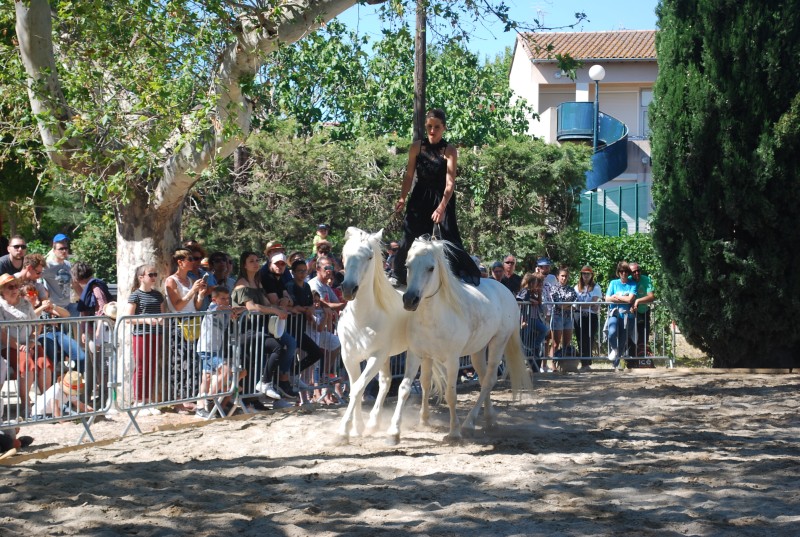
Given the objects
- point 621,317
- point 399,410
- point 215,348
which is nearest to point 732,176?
point 621,317

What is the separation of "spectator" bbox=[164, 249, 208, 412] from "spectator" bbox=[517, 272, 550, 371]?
6.37 metres

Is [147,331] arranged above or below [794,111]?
below

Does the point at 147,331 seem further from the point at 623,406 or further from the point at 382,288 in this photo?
the point at 623,406

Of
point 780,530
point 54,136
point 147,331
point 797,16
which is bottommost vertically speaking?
point 780,530

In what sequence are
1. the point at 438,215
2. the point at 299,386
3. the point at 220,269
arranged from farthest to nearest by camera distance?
the point at 299,386 < the point at 220,269 < the point at 438,215

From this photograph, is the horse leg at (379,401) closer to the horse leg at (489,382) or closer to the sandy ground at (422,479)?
the sandy ground at (422,479)

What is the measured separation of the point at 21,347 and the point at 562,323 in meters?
9.50

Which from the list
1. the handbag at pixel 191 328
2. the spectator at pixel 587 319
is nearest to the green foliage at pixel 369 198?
the spectator at pixel 587 319

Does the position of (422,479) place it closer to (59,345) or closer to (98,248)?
(59,345)

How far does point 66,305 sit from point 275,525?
651 centimetres

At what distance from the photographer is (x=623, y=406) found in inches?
431

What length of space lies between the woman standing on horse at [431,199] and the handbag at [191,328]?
2104 millimetres

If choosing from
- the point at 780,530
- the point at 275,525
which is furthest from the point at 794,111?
the point at 275,525

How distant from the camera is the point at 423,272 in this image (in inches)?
315
